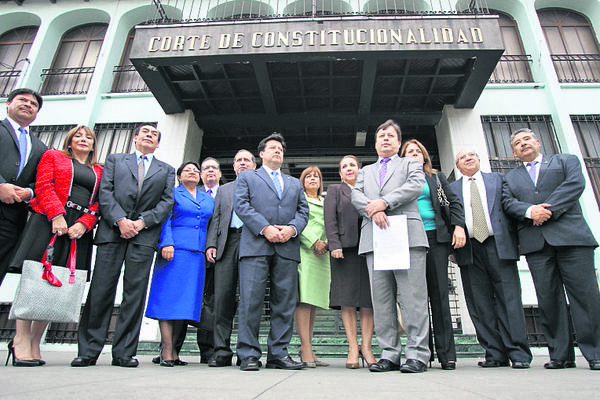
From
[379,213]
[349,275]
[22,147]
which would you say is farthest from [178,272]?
[379,213]

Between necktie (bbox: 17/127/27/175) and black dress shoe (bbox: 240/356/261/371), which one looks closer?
black dress shoe (bbox: 240/356/261/371)

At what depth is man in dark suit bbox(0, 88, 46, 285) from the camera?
114 inches

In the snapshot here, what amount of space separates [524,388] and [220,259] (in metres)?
2.51

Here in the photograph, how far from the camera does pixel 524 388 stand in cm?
152

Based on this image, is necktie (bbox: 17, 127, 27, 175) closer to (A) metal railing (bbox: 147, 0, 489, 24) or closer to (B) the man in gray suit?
(B) the man in gray suit

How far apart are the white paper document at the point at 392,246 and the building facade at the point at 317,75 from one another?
4.33 meters

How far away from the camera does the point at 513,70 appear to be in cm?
873

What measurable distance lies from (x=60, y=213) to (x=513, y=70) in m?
9.66

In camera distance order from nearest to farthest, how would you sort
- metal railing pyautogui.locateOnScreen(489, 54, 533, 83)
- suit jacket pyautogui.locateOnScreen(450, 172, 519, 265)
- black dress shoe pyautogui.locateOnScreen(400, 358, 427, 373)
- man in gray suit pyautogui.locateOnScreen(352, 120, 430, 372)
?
black dress shoe pyautogui.locateOnScreen(400, 358, 427, 373), man in gray suit pyautogui.locateOnScreen(352, 120, 430, 372), suit jacket pyautogui.locateOnScreen(450, 172, 519, 265), metal railing pyautogui.locateOnScreen(489, 54, 533, 83)

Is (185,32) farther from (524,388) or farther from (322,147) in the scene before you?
(524,388)

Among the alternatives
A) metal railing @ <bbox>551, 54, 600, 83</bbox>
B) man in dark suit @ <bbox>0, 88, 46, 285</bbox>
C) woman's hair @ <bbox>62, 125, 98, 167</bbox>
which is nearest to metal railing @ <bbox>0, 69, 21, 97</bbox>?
man in dark suit @ <bbox>0, 88, 46, 285</bbox>

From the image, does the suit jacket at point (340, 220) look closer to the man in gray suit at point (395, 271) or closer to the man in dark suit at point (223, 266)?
the man in gray suit at point (395, 271)

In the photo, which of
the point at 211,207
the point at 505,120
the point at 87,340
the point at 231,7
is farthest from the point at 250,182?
the point at 231,7

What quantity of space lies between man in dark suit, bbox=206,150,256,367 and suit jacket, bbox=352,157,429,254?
118cm
